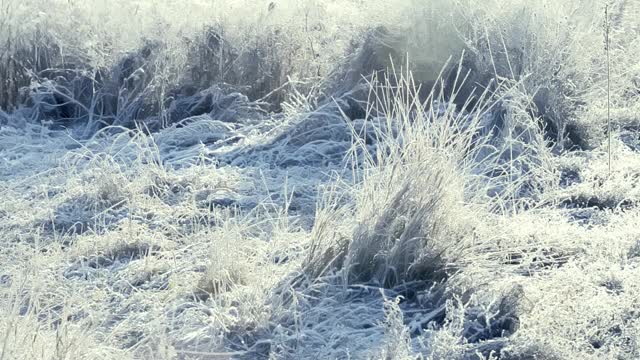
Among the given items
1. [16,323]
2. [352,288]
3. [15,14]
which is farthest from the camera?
[15,14]

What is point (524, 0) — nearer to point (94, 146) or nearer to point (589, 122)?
point (589, 122)

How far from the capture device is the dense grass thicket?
3805 mm

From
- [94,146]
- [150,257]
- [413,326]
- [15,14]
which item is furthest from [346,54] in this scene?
[413,326]

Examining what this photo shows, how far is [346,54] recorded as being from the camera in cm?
786

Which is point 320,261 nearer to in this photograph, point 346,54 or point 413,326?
point 413,326

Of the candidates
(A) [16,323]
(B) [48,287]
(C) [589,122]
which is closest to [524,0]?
(C) [589,122]

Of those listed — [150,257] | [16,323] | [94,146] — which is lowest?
[94,146]

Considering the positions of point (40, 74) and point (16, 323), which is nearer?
point (16, 323)

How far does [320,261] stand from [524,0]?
3.65m

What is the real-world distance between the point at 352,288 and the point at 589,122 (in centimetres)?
298

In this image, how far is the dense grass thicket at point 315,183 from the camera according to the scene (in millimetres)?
3805

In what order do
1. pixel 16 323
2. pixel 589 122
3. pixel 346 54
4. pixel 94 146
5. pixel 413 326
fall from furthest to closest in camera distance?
pixel 346 54
pixel 94 146
pixel 589 122
pixel 413 326
pixel 16 323

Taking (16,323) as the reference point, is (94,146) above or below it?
below

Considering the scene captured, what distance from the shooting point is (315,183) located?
609cm
